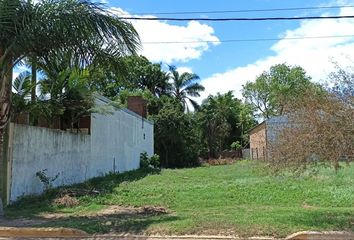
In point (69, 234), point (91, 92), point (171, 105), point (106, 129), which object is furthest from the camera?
point (171, 105)

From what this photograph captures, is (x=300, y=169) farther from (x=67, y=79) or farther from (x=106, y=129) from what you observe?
(x=106, y=129)

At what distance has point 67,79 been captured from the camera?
18.4 metres

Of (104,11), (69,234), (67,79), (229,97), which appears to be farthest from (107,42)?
(229,97)

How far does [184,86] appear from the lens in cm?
6191

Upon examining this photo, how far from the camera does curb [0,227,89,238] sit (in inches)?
383

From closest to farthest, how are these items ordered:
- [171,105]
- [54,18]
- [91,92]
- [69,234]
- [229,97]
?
1. [69,234]
2. [54,18]
3. [91,92]
4. [171,105]
5. [229,97]

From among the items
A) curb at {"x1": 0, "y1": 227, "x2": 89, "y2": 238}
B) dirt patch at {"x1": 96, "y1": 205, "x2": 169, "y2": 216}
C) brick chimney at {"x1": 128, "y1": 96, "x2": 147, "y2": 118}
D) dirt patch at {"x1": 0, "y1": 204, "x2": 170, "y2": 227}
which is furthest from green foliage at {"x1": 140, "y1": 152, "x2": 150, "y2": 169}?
curb at {"x1": 0, "y1": 227, "x2": 89, "y2": 238}

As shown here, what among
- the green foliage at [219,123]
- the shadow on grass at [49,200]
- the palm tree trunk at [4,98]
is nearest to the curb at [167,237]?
the shadow on grass at [49,200]

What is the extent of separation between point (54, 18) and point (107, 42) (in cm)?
144

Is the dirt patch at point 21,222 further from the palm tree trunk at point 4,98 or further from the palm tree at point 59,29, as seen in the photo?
the palm tree at point 59,29

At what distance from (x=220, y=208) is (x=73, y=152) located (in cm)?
981

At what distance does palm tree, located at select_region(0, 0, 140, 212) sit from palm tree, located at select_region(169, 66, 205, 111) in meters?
48.8

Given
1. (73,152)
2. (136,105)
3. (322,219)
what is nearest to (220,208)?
(322,219)

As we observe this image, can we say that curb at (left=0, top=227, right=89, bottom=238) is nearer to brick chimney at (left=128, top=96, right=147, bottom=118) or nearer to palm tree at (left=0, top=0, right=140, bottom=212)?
palm tree at (left=0, top=0, right=140, bottom=212)
